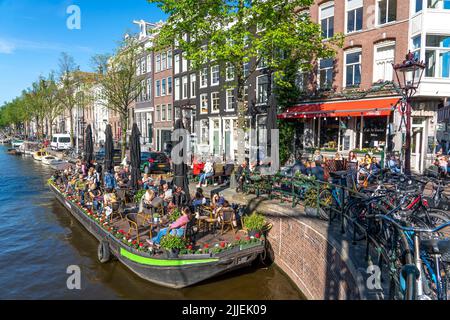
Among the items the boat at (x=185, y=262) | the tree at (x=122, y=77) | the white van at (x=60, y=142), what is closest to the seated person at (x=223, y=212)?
the boat at (x=185, y=262)

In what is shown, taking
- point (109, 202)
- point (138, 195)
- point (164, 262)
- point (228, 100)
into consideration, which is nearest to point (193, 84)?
point (228, 100)

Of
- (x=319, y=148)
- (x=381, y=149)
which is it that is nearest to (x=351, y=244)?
(x=381, y=149)

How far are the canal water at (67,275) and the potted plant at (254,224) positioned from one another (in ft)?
3.89

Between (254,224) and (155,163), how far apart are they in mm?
12848

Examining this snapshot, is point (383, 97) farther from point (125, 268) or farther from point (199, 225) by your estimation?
point (125, 268)

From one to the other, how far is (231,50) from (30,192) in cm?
1704

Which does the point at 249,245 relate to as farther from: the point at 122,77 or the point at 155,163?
the point at 122,77

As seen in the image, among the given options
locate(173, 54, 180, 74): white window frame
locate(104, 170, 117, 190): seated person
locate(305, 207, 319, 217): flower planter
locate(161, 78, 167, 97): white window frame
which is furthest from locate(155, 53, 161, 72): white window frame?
locate(305, 207, 319, 217): flower planter

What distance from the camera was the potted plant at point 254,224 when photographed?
32.2 ft

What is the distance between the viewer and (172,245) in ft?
27.8

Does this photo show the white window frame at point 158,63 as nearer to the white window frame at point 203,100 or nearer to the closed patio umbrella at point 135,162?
the white window frame at point 203,100

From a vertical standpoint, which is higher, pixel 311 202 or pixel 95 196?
pixel 311 202

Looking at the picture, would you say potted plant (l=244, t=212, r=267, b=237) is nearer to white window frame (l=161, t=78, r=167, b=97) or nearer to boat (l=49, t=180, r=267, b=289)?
boat (l=49, t=180, r=267, b=289)
